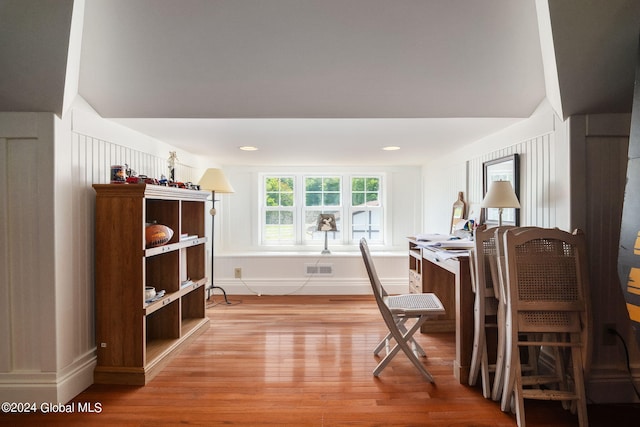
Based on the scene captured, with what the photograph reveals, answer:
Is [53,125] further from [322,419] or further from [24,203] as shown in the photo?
[322,419]

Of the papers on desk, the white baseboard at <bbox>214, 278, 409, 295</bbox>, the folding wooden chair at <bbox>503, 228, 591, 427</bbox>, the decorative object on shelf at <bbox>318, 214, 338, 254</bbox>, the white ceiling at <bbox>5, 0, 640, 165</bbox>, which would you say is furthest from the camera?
the decorative object on shelf at <bbox>318, 214, 338, 254</bbox>

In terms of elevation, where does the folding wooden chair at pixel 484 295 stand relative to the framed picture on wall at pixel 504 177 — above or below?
below

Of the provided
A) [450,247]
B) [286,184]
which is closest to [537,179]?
[450,247]

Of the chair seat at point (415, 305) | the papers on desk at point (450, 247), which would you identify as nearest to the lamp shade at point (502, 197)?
the papers on desk at point (450, 247)

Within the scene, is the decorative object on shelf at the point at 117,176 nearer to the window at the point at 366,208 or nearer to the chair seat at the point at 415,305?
the chair seat at the point at 415,305

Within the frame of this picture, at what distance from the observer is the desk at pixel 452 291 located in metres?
2.18

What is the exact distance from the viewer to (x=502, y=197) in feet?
7.61

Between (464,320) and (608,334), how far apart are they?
0.83 m

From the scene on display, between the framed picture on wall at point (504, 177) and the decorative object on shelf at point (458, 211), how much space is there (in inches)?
17.7

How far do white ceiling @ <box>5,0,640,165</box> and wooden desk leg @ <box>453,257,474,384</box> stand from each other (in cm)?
112

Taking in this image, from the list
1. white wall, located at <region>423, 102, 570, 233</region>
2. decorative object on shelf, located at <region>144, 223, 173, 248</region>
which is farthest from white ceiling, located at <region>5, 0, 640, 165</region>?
decorative object on shelf, located at <region>144, 223, 173, 248</region>

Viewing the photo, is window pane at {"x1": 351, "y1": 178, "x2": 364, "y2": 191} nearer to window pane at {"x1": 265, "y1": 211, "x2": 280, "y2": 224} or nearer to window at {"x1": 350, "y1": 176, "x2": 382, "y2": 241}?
window at {"x1": 350, "y1": 176, "x2": 382, "y2": 241}

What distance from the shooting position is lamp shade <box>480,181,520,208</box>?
7.55 ft

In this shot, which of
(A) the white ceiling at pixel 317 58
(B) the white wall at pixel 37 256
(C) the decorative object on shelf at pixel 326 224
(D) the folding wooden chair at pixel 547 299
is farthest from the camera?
(C) the decorative object on shelf at pixel 326 224
